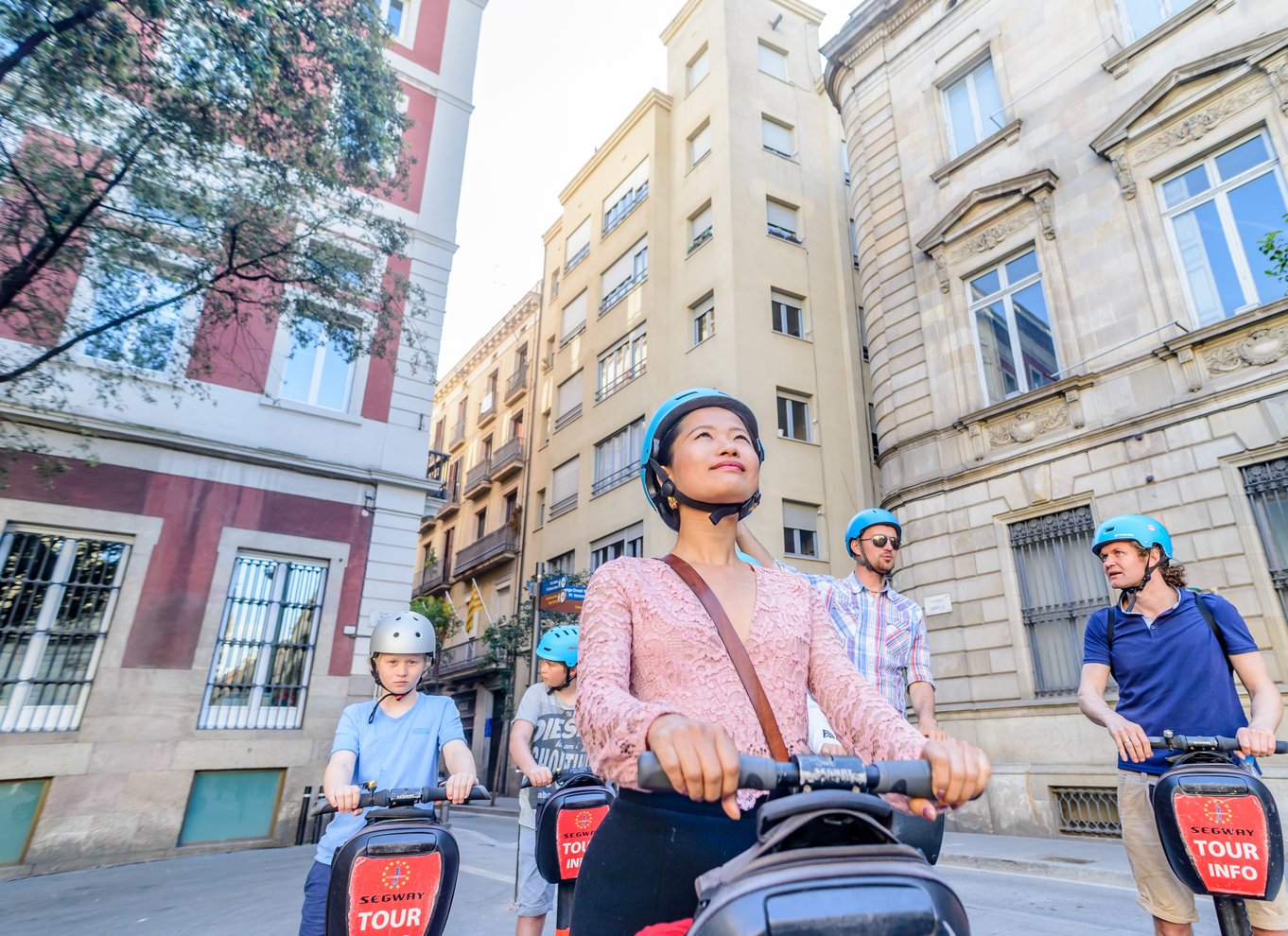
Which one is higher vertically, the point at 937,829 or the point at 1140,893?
the point at 937,829

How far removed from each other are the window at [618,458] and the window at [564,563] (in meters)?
2.08

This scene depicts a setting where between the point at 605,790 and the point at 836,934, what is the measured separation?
3.14 metres

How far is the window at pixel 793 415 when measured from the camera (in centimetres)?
1880

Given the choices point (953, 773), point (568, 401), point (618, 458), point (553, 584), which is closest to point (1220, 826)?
point (953, 773)

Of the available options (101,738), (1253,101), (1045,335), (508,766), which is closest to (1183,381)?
(1045,335)

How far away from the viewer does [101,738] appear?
9.41 m

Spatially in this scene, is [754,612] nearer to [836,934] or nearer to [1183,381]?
[836,934]

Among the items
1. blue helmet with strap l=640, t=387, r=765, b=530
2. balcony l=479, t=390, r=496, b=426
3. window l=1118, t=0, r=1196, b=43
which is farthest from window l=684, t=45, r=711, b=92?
blue helmet with strap l=640, t=387, r=765, b=530

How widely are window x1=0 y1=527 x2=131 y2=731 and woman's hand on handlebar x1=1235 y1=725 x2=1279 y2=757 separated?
11868 mm

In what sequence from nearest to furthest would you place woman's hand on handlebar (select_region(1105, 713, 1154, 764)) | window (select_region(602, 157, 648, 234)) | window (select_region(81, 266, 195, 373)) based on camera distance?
woman's hand on handlebar (select_region(1105, 713, 1154, 764))
window (select_region(81, 266, 195, 373))
window (select_region(602, 157, 648, 234))

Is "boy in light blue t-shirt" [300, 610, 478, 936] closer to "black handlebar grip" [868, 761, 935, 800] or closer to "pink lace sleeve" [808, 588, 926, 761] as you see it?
"pink lace sleeve" [808, 588, 926, 761]

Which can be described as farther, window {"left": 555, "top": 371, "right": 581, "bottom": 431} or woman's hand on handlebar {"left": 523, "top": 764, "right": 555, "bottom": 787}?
window {"left": 555, "top": 371, "right": 581, "bottom": 431}

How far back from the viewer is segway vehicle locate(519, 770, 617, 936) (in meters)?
3.63

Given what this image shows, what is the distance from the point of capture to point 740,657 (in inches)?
59.0
